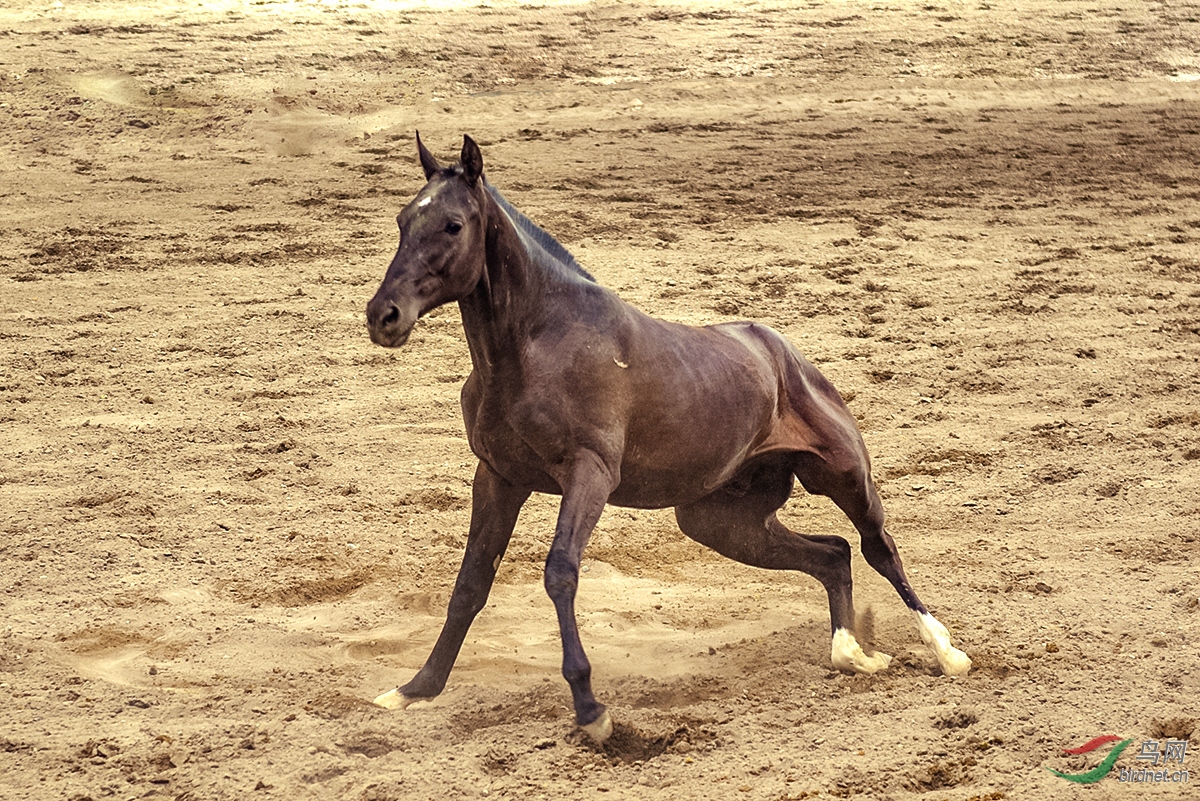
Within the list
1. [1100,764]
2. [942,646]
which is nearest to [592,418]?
[942,646]

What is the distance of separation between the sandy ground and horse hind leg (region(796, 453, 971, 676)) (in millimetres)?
125

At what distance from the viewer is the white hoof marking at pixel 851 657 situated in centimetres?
464

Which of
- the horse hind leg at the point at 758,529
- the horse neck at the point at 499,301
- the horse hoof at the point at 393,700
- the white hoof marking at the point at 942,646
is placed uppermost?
the horse neck at the point at 499,301

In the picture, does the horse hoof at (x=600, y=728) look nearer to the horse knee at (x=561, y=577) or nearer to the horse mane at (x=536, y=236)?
A: the horse knee at (x=561, y=577)

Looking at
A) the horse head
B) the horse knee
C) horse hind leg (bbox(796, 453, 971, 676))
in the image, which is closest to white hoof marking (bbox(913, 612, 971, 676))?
horse hind leg (bbox(796, 453, 971, 676))

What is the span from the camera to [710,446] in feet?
14.2

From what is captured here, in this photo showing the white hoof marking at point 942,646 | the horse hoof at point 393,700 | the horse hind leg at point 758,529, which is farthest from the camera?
the horse hind leg at point 758,529

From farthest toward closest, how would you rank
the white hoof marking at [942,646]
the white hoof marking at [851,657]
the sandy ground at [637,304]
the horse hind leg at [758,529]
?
the horse hind leg at [758,529]
the white hoof marking at [851,657]
the white hoof marking at [942,646]
the sandy ground at [637,304]

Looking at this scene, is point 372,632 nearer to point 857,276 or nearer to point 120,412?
point 120,412

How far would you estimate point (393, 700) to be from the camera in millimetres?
4375

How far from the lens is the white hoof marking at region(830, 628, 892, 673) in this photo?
4.64 metres

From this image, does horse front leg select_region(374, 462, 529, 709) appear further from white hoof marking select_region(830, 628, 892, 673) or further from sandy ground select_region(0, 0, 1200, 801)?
white hoof marking select_region(830, 628, 892, 673)

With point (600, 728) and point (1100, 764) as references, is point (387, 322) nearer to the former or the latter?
point (600, 728)

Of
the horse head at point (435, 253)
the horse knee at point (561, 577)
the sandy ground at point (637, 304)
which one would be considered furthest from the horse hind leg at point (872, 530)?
the horse head at point (435, 253)
